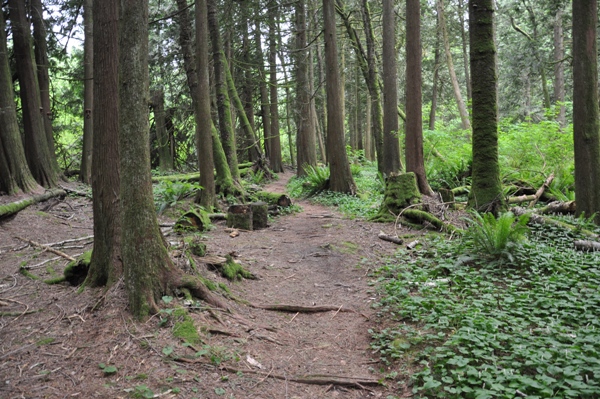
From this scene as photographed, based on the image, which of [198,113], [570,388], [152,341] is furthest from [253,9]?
[570,388]

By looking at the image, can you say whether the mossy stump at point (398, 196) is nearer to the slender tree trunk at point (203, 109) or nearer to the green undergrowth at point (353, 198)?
the green undergrowth at point (353, 198)

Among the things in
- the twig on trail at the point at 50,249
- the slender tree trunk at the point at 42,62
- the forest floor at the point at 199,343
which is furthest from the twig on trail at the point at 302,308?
the slender tree trunk at the point at 42,62

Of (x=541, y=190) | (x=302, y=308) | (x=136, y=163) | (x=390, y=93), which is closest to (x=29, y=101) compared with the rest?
(x=136, y=163)

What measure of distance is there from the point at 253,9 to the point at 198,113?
722 cm

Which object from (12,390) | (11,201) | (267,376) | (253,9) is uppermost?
(253,9)

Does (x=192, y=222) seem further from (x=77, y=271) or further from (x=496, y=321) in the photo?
(x=496, y=321)

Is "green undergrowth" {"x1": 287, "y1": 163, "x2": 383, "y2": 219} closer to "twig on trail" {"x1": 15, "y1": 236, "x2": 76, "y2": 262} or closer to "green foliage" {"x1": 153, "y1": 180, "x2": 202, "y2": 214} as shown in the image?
"green foliage" {"x1": 153, "y1": 180, "x2": 202, "y2": 214}

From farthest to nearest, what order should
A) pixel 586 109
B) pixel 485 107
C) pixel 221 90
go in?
1. pixel 221 90
2. pixel 485 107
3. pixel 586 109

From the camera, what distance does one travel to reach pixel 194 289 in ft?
16.6

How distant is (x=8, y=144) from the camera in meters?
10.7

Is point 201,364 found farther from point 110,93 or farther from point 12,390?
point 110,93

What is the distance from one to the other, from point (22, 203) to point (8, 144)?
6.37ft

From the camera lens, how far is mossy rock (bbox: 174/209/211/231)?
952 centimetres

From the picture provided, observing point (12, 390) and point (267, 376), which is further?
point (267, 376)
